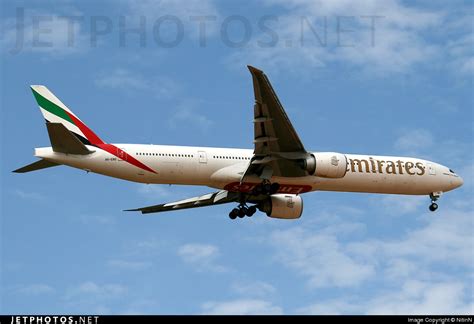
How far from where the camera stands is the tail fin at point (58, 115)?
4384cm

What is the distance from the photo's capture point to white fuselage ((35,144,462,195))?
42812 mm

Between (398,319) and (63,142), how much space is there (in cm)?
1944

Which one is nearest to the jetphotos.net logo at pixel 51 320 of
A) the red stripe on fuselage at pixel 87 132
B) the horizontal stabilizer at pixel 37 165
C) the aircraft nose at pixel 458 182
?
the horizontal stabilizer at pixel 37 165

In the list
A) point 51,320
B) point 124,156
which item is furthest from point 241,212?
point 51,320

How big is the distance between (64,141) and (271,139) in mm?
9603

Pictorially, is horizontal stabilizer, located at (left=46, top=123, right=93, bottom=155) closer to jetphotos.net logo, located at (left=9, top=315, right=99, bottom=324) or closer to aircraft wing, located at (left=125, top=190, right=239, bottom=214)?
aircraft wing, located at (left=125, top=190, right=239, bottom=214)

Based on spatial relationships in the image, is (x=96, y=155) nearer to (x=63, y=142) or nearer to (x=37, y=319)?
(x=63, y=142)

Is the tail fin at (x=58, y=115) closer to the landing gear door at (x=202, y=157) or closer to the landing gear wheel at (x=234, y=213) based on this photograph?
the landing gear door at (x=202, y=157)

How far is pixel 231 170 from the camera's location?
147 ft

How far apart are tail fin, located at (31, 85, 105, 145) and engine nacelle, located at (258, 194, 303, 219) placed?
403 inches

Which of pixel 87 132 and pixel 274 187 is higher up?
pixel 87 132

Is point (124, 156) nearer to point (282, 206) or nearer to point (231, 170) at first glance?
point (231, 170)

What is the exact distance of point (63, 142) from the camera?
41.6 m

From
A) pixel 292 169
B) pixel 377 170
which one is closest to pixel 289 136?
pixel 292 169
